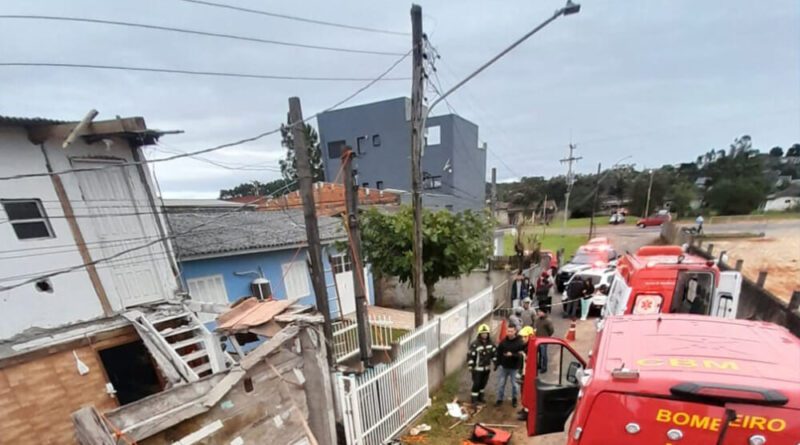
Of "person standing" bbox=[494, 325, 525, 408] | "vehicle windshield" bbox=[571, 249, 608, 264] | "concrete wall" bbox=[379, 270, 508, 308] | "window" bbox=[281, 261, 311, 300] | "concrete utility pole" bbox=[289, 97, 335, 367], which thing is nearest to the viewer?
"concrete utility pole" bbox=[289, 97, 335, 367]

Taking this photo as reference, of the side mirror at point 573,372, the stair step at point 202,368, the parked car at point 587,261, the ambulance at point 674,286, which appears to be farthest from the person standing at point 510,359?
the parked car at point 587,261

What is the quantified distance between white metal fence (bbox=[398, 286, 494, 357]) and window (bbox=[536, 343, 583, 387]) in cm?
207

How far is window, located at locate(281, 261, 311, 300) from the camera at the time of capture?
37.4 ft

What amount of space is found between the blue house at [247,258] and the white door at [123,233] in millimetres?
1083

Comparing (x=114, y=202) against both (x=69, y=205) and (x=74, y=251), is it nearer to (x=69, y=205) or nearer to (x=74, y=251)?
(x=69, y=205)

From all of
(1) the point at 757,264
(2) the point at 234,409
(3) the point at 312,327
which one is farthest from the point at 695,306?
(1) the point at 757,264

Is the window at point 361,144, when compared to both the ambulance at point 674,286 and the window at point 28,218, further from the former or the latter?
the ambulance at point 674,286

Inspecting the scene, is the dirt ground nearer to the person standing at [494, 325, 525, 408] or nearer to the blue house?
the person standing at [494, 325, 525, 408]

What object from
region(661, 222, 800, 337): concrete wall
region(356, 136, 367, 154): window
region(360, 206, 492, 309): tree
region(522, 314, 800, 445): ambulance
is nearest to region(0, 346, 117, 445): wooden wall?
region(360, 206, 492, 309): tree

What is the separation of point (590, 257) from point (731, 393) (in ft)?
50.9

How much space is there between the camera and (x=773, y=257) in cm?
1852

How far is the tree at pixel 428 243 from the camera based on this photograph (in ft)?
33.1

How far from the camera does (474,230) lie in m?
10.8

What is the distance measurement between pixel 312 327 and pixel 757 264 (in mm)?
22254
